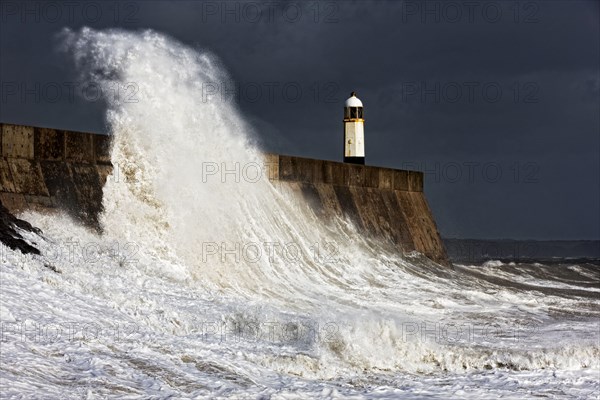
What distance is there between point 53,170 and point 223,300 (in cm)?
239

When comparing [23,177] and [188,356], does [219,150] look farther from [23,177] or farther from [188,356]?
[188,356]

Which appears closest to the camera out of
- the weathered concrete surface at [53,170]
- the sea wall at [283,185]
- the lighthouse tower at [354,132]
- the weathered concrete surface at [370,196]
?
the weathered concrete surface at [53,170]

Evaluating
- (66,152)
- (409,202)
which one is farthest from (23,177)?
(409,202)

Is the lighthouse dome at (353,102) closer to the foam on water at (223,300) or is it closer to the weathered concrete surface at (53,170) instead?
the foam on water at (223,300)

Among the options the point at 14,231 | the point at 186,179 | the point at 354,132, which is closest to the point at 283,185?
the point at 186,179

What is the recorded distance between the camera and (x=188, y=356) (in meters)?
7.52

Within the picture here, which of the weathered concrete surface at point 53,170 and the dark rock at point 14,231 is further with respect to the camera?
the weathered concrete surface at point 53,170

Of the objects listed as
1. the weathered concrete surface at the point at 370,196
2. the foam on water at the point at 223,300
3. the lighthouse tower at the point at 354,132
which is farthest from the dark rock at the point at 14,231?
the lighthouse tower at the point at 354,132

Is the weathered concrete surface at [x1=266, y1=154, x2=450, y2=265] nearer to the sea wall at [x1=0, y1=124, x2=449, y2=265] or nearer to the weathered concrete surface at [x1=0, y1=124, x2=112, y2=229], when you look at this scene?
the sea wall at [x1=0, y1=124, x2=449, y2=265]

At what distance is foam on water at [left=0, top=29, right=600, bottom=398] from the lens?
721 cm

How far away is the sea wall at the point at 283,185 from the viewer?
10.7 metres

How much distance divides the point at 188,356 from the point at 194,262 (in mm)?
4444

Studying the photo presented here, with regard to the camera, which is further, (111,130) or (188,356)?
(111,130)

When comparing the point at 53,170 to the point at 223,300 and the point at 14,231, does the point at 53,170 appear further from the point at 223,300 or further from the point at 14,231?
the point at 223,300
